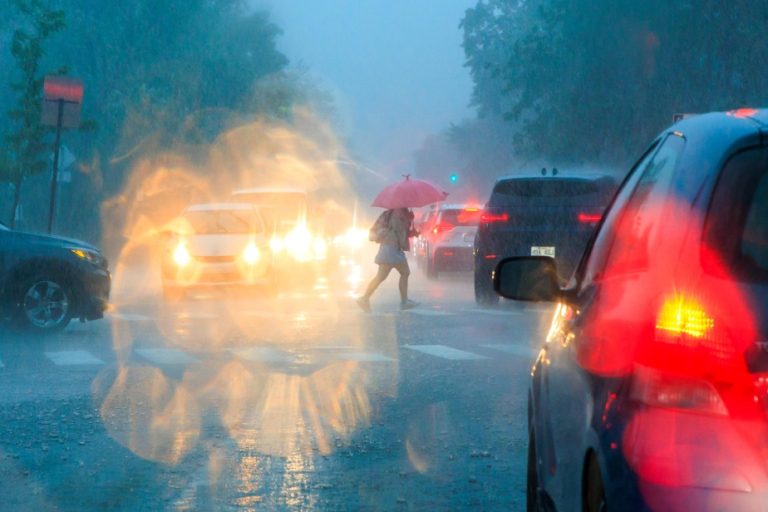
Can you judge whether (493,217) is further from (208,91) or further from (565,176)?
(208,91)

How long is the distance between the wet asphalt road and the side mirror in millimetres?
2547

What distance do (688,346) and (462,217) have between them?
2995 cm

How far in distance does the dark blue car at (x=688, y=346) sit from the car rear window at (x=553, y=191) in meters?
17.3

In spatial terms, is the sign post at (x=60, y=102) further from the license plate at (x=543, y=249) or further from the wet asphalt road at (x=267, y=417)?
the license plate at (x=543, y=249)

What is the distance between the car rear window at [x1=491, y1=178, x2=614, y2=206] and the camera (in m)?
21.1

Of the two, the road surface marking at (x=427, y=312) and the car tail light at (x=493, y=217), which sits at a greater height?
the car tail light at (x=493, y=217)

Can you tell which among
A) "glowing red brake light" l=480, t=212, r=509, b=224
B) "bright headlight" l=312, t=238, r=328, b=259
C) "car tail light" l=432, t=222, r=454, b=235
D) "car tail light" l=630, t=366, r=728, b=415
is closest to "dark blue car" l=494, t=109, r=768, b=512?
"car tail light" l=630, t=366, r=728, b=415

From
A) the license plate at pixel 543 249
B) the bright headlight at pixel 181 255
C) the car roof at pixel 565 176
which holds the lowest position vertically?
the license plate at pixel 543 249

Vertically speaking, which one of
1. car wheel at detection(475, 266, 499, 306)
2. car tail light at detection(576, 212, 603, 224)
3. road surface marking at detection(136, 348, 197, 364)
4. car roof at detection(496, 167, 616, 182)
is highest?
car roof at detection(496, 167, 616, 182)

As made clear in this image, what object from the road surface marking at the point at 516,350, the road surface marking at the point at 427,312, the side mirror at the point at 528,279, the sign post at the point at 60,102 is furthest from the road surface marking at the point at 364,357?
the sign post at the point at 60,102

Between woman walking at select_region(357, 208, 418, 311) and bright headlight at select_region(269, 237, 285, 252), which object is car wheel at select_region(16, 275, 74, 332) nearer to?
woman walking at select_region(357, 208, 418, 311)

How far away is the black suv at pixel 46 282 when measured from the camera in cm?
1741

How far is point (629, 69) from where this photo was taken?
44250mm

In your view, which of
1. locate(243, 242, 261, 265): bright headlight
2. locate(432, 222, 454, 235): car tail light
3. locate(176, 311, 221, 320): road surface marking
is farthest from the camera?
Result: locate(432, 222, 454, 235): car tail light
